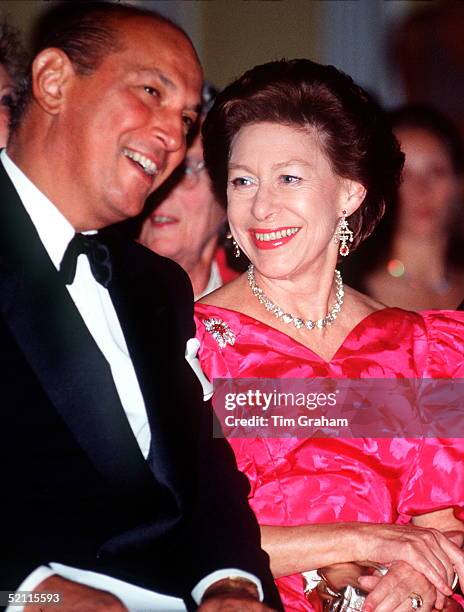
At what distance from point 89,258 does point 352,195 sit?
883 mm

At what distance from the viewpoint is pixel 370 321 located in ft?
7.97

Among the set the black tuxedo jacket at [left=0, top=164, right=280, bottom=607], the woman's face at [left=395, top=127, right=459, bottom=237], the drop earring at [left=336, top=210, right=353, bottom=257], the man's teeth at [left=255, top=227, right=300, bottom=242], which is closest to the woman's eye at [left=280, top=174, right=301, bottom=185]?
the man's teeth at [left=255, top=227, right=300, bottom=242]

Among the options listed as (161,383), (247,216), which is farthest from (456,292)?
(161,383)

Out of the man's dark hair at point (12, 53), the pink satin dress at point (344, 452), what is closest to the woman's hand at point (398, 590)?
the pink satin dress at point (344, 452)

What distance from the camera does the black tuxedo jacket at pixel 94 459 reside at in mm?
1694

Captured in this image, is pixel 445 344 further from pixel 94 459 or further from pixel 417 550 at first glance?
pixel 94 459

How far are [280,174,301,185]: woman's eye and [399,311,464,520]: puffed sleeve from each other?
594 mm

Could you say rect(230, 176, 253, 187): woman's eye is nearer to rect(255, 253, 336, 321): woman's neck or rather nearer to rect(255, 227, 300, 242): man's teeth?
rect(255, 227, 300, 242): man's teeth

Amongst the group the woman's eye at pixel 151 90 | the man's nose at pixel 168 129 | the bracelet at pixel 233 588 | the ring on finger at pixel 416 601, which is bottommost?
the ring on finger at pixel 416 601

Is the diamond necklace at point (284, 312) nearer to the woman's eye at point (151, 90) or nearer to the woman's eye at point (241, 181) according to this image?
the woman's eye at point (241, 181)

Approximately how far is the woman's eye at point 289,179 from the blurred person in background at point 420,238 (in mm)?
1206

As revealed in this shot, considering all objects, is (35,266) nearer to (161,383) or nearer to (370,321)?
(161,383)

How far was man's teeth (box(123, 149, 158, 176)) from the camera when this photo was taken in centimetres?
198
